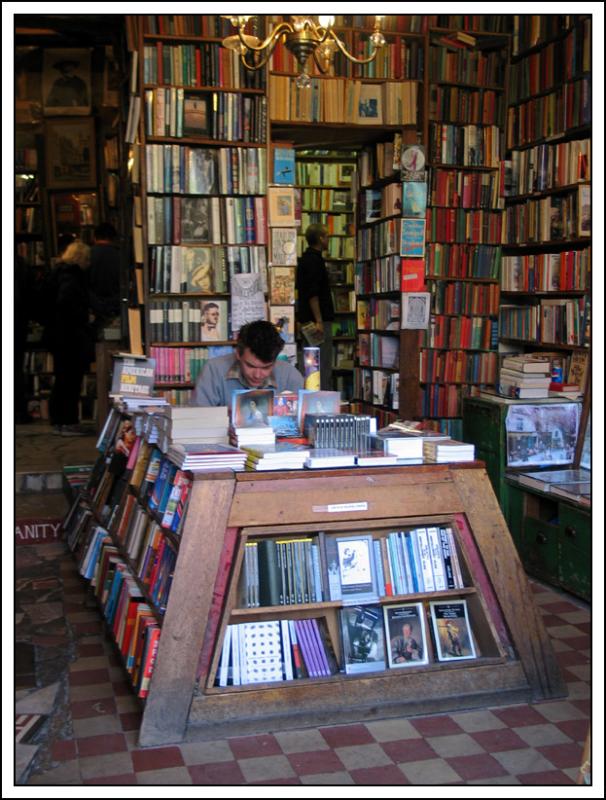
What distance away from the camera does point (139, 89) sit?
639 cm

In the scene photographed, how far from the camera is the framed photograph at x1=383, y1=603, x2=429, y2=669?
11.4 ft

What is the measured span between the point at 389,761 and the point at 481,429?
2844 mm

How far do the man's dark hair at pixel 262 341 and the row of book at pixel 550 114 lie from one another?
312 centimetres

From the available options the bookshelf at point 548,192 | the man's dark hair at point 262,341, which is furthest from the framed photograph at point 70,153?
the man's dark hair at point 262,341

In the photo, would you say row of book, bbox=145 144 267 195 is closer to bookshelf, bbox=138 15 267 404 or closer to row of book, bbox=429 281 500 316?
bookshelf, bbox=138 15 267 404

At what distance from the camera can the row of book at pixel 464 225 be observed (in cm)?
744

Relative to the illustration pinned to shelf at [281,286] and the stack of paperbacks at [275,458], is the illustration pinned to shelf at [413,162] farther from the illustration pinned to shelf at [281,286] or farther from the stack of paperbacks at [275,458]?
the stack of paperbacks at [275,458]

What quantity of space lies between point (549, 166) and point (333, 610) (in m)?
4.36

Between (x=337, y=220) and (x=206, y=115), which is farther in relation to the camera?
(x=337, y=220)

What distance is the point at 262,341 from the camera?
442 centimetres

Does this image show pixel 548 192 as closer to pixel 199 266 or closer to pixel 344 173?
pixel 199 266

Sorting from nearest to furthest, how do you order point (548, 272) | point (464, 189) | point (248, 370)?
point (248, 370) → point (548, 272) → point (464, 189)

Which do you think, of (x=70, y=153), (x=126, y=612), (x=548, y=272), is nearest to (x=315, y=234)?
(x=548, y=272)

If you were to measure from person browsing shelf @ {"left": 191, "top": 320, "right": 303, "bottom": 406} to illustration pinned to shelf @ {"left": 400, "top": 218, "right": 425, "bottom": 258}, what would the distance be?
2.59 meters
